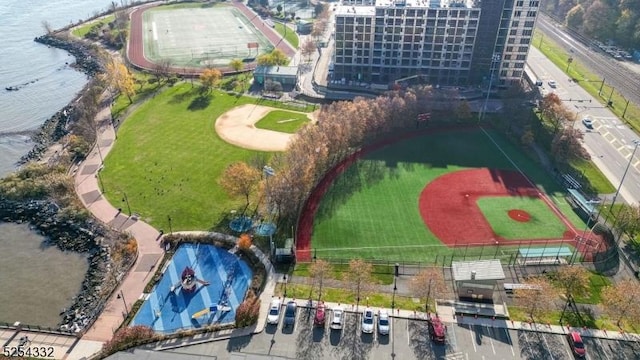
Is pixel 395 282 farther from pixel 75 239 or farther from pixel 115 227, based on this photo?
pixel 75 239

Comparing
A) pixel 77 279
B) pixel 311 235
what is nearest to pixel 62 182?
pixel 77 279

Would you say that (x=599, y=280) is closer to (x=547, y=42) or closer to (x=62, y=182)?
(x=62, y=182)

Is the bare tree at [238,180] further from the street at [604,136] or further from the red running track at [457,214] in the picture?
the street at [604,136]

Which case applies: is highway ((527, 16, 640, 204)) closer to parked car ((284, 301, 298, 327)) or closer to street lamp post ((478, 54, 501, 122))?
street lamp post ((478, 54, 501, 122))

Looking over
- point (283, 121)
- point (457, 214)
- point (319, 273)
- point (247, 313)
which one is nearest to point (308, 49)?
point (283, 121)

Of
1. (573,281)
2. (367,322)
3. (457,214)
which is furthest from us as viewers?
(457,214)

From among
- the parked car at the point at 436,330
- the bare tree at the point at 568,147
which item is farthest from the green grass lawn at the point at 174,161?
the bare tree at the point at 568,147

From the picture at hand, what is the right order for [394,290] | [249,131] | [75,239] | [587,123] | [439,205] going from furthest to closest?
[587,123] < [249,131] < [439,205] < [75,239] < [394,290]
